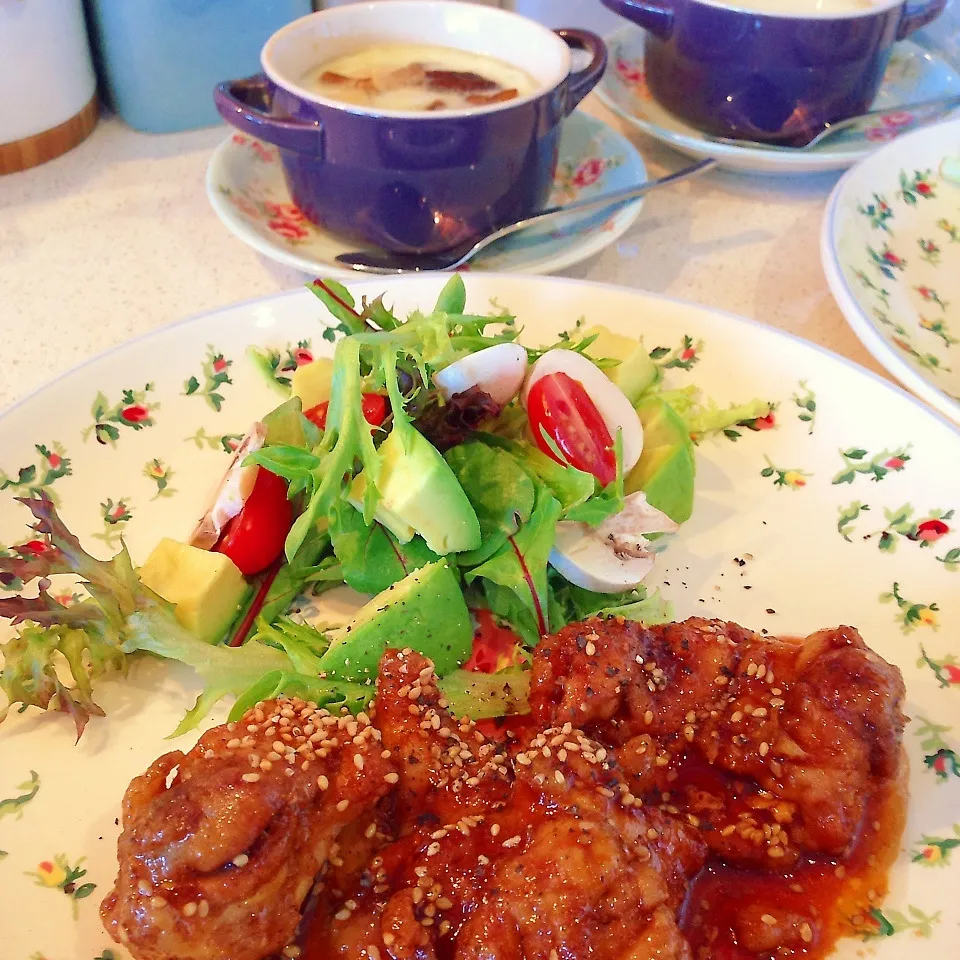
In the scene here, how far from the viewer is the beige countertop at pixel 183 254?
237 centimetres

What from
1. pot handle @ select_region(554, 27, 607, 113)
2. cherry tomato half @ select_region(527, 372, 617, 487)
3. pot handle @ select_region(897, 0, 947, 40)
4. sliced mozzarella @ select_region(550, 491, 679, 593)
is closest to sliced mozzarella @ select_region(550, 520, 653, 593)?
sliced mozzarella @ select_region(550, 491, 679, 593)

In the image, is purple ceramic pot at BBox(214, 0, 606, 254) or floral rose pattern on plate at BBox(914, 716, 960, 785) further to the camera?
purple ceramic pot at BBox(214, 0, 606, 254)

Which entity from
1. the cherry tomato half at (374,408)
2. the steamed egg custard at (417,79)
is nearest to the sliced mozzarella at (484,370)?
the cherry tomato half at (374,408)

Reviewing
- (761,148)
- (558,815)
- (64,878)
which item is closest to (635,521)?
(558,815)

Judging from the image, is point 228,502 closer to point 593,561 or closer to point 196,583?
point 196,583

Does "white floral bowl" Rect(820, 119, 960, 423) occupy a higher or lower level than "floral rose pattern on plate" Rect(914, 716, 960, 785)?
higher

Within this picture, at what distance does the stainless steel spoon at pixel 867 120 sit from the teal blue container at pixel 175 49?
1582mm

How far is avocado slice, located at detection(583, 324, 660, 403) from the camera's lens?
192cm

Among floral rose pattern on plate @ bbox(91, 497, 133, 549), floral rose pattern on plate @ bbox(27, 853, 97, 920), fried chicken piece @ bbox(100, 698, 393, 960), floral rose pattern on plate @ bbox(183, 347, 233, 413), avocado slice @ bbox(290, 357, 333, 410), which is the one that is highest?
avocado slice @ bbox(290, 357, 333, 410)

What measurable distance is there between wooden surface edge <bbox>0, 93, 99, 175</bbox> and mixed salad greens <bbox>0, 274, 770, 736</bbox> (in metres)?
1.72

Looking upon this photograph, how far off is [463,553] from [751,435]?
2.40 feet

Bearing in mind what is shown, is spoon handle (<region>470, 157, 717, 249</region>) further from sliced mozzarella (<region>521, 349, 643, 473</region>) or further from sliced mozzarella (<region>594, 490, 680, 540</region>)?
sliced mozzarella (<region>594, 490, 680, 540</region>)

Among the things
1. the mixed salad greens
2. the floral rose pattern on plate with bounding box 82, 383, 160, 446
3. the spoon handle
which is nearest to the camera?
the mixed salad greens

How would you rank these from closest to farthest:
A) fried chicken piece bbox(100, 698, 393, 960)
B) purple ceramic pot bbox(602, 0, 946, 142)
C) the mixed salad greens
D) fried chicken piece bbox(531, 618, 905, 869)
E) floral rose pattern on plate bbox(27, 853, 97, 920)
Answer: fried chicken piece bbox(100, 698, 393, 960) < floral rose pattern on plate bbox(27, 853, 97, 920) < fried chicken piece bbox(531, 618, 905, 869) < the mixed salad greens < purple ceramic pot bbox(602, 0, 946, 142)
